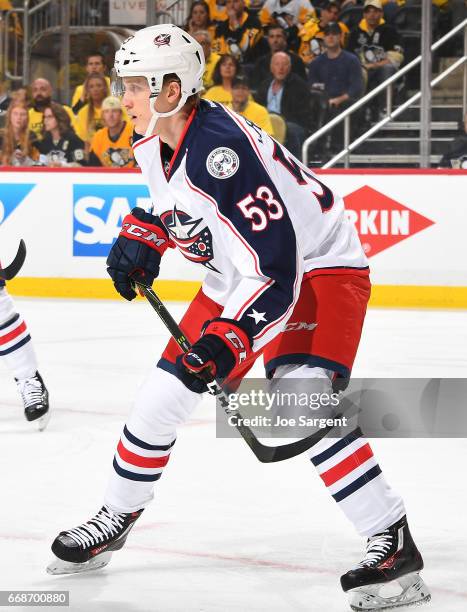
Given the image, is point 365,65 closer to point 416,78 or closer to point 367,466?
point 416,78

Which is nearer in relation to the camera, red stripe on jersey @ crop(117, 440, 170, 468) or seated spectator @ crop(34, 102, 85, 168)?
red stripe on jersey @ crop(117, 440, 170, 468)

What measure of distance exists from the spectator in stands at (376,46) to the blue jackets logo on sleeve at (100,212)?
1822mm

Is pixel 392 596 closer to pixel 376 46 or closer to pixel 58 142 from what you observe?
pixel 58 142

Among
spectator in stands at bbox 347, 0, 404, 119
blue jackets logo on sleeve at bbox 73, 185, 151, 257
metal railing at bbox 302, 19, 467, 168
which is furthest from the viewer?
spectator in stands at bbox 347, 0, 404, 119

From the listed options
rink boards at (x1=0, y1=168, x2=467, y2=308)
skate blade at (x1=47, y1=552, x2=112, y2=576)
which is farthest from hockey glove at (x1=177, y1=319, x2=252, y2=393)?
rink boards at (x1=0, y1=168, x2=467, y2=308)

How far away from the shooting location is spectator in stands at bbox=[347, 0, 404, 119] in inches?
322

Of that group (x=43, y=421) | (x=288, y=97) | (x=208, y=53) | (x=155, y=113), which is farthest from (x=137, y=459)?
(x=208, y=53)

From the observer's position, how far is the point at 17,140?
8141 millimetres

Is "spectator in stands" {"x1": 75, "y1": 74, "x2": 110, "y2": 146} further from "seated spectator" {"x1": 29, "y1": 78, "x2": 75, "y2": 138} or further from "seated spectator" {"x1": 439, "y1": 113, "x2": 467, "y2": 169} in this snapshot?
"seated spectator" {"x1": 439, "y1": 113, "x2": 467, "y2": 169}

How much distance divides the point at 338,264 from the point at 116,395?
234 centimetres

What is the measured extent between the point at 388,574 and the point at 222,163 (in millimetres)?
834

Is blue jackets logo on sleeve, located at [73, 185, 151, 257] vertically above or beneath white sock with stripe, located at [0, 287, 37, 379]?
beneath

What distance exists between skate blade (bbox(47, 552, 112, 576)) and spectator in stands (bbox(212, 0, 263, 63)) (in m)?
6.55

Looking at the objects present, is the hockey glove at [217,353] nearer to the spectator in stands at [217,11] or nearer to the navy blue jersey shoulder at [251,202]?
the navy blue jersey shoulder at [251,202]
